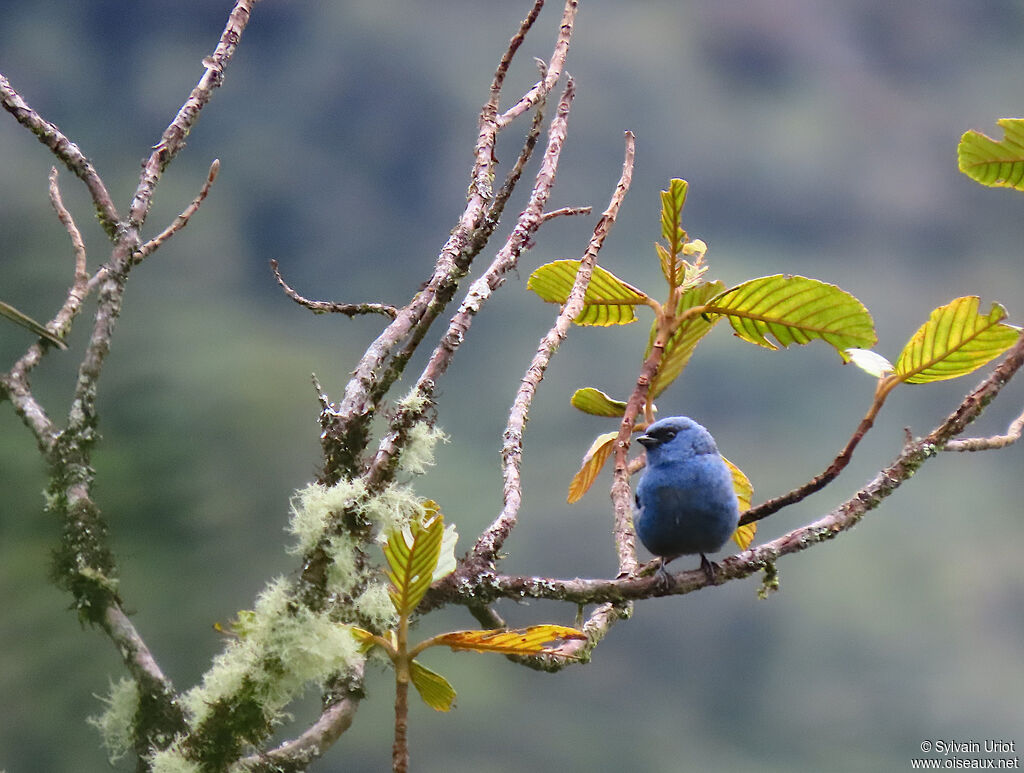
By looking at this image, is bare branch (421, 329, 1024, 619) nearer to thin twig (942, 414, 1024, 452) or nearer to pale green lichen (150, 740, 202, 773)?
thin twig (942, 414, 1024, 452)

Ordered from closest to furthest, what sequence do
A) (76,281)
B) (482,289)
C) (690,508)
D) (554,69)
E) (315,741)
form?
(315,741), (482,289), (554,69), (76,281), (690,508)

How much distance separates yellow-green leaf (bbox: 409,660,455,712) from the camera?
1043 mm

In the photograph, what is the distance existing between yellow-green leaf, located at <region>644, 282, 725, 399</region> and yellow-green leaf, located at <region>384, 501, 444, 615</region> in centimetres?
50

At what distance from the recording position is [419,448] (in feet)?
3.63

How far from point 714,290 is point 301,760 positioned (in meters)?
0.80

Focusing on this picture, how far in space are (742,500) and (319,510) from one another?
3.04ft

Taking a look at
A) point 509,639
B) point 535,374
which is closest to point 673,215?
point 535,374

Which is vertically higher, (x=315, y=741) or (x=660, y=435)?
(x=660, y=435)

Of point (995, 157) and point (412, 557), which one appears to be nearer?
point (412, 557)

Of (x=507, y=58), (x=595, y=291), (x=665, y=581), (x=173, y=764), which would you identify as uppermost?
(x=507, y=58)

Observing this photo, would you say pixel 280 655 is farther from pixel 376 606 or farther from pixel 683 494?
pixel 683 494

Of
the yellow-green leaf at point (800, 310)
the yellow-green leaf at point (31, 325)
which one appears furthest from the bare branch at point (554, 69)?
the yellow-green leaf at point (31, 325)

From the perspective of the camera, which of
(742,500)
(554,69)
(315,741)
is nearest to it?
(315,741)

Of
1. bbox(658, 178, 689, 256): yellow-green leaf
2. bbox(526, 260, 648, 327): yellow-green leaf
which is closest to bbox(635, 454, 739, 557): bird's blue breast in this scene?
bbox(526, 260, 648, 327): yellow-green leaf
